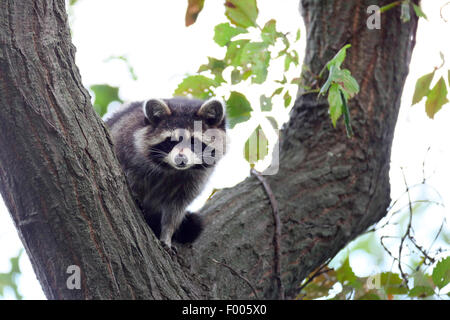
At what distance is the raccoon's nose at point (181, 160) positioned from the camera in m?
3.95

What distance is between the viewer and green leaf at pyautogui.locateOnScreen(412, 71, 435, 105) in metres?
4.07

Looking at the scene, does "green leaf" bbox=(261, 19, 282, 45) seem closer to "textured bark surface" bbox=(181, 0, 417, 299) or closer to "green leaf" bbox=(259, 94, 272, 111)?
"green leaf" bbox=(259, 94, 272, 111)

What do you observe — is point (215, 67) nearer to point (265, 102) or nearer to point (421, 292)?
point (265, 102)

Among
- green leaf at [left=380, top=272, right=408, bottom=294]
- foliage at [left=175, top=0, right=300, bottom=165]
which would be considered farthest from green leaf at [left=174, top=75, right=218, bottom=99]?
green leaf at [left=380, top=272, right=408, bottom=294]

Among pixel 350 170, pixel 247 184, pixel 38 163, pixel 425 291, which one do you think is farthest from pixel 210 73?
pixel 425 291

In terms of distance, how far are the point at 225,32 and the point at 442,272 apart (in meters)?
2.20

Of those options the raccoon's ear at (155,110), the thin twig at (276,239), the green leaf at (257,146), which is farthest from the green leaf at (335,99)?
the raccoon's ear at (155,110)

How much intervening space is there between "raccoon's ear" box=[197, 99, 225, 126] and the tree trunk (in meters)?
0.56

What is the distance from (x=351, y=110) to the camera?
14.2 ft

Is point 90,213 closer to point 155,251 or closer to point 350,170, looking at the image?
point 155,251

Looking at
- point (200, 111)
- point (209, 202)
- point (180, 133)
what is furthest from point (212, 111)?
point (209, 202)

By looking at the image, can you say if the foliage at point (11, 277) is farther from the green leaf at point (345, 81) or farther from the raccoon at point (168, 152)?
the green leaf at point (345, 81)

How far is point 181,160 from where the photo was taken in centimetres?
395
